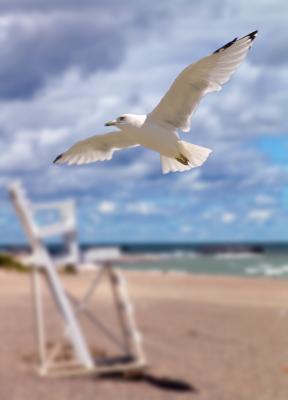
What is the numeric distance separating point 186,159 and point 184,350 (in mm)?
10936

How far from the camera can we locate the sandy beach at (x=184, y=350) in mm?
9664

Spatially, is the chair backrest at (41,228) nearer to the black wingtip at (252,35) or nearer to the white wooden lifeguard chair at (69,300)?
the white wooden lifeguard chair at (69,300)

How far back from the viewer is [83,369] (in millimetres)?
10008

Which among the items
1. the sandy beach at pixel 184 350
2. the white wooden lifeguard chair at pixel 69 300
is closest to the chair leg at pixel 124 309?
the white wooden lifeguard chair at pixel 69 300

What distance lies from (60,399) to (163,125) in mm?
7796

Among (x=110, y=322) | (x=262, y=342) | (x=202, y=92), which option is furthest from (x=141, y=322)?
(x=202, y=92)

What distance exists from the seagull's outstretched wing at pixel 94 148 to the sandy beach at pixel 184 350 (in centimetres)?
740

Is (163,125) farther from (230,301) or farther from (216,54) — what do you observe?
(230,301)

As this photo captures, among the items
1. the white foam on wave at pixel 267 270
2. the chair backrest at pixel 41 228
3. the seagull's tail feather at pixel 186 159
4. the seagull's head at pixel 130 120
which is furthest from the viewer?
the white foam on wave at pixel 267 270

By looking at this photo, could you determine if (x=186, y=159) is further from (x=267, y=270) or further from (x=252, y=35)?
(x=267, y=270)

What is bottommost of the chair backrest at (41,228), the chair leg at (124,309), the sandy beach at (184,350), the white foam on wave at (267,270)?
the white foam on wave at (267,270)

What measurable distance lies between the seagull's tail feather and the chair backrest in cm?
698

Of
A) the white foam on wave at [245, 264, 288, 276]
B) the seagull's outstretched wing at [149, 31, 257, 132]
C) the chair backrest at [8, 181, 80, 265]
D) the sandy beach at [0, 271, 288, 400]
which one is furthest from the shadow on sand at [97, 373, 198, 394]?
the white foam on wave at [245, 264, 288, 276]

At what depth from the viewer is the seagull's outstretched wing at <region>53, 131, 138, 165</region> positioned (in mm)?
1740
